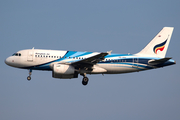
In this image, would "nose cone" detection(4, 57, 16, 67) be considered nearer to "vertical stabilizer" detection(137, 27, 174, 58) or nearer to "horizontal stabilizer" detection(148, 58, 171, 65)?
"vertical stabilizer" detection(137, 27, 174, 58)

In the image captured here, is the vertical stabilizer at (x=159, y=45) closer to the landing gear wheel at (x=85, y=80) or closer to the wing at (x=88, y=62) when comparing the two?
the wing at (x=88, y=62)

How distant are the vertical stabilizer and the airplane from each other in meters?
1.04

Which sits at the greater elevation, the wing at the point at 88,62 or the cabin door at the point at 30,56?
the cabin door at the point at 30,56

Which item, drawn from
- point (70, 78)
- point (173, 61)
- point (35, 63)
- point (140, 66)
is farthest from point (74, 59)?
point (173, 61)

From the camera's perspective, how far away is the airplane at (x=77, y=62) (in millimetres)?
41562

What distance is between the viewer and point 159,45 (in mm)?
46469

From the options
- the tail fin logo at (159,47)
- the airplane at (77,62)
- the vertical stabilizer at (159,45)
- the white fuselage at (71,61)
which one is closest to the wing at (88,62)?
the airplane at (77,62)

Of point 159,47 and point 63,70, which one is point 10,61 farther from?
point 159,47

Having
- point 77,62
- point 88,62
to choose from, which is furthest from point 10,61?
point 88,62

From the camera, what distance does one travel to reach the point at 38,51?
141 ft

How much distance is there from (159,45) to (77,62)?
14.1 m

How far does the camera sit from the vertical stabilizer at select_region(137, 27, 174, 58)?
45.7 metres

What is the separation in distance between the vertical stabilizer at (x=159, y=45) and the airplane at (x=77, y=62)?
3.41ft

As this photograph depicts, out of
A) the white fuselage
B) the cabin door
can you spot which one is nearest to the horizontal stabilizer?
the white fuselage
